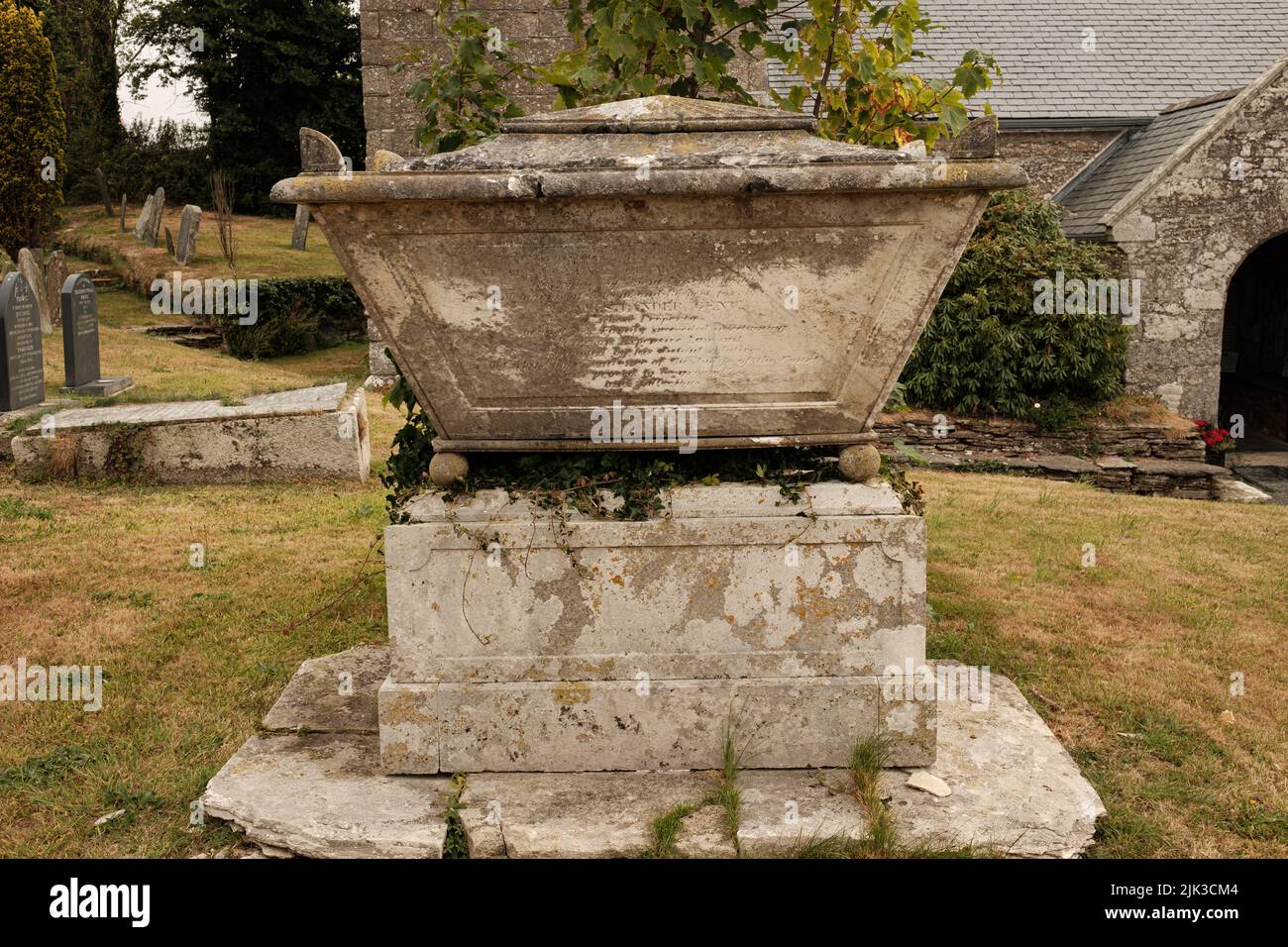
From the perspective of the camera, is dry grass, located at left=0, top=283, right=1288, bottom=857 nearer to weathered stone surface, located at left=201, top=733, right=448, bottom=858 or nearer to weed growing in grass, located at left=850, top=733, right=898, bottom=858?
weathered stone surface, located at left=201, top=733, right=448, bottom=858

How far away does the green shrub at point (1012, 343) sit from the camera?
11.6 meters

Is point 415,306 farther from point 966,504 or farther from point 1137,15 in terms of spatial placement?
point 1137,15

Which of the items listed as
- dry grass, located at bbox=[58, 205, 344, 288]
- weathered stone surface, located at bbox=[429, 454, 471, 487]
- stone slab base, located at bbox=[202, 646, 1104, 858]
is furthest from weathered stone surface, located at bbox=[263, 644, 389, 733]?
dry grass, located at bbox=[58, 205, 344, 288]

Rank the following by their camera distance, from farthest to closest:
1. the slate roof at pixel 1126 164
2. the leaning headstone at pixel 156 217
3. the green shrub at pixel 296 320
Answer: the leaning headstone at pixel 156 217 < the green shrub at pixel 296 320 < the slate roof at pixel 1126 164

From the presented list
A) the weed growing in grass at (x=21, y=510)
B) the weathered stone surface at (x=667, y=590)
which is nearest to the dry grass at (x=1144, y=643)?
the weathered stone surface at (x=667, y=590)

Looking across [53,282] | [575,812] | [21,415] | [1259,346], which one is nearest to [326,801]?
[575,812]

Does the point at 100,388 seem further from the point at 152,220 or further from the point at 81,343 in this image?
the point at 152,220

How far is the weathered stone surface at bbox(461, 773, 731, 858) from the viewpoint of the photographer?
3102mm

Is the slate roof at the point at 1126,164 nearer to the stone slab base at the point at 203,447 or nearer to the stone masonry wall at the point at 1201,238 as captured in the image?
the stone masonry wall at the point at 1201,238

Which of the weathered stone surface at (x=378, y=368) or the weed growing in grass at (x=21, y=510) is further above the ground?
the weathered stone surface at (x=378, y=368)

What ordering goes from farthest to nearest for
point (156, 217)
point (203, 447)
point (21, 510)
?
point (156, 217), point (203, 447), point (21, 510)

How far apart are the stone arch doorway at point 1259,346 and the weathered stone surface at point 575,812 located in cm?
1412

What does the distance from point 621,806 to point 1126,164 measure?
1330 cm

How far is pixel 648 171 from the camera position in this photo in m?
3.12
